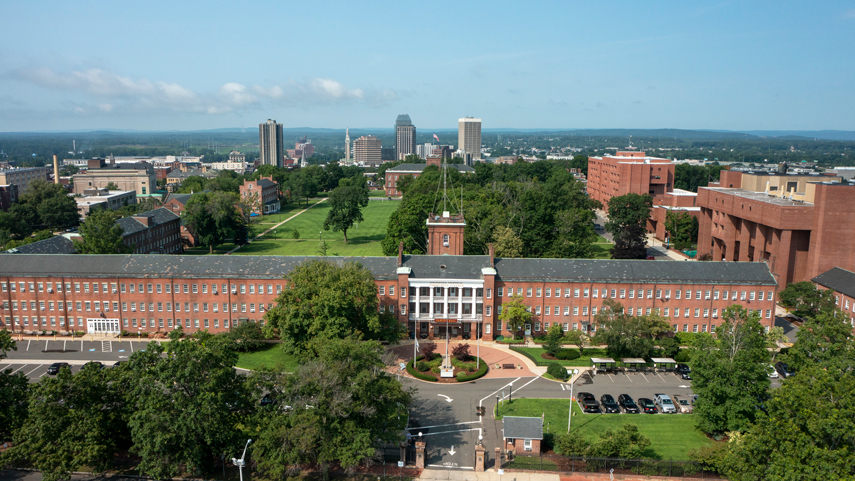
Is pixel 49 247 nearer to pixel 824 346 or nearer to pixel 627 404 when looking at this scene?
pixel 627 404

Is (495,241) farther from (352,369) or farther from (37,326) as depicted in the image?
(37,326)

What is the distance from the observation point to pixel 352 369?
44.5m

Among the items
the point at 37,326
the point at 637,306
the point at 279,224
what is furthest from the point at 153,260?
the point at 279,224

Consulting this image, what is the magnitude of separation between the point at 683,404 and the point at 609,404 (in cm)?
739

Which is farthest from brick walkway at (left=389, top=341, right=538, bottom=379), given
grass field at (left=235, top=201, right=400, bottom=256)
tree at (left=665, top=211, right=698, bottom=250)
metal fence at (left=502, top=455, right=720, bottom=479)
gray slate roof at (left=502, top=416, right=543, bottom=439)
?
tree at (left=665, top=211, right=698, bottom=250)

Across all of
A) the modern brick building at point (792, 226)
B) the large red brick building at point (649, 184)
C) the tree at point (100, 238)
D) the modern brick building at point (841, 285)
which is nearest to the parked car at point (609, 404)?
the modern brick building at point (841, 285)

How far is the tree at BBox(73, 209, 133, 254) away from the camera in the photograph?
87.8 metres

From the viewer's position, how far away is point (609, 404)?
55.4 m

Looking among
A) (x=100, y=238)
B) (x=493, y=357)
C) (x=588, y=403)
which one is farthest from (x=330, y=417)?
(x=100, y=238)

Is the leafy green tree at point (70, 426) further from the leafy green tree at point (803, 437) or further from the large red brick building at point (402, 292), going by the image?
the leafy green tree at point (803, 437)

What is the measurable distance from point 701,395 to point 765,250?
58046 mm

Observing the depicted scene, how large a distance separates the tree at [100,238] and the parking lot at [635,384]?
69.6m

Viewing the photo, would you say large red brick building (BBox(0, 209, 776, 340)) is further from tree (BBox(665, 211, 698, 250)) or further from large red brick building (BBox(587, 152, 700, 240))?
large red brick building (BBox(587, 152, 700, 240))

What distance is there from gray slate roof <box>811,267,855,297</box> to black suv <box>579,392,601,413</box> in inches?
1767
